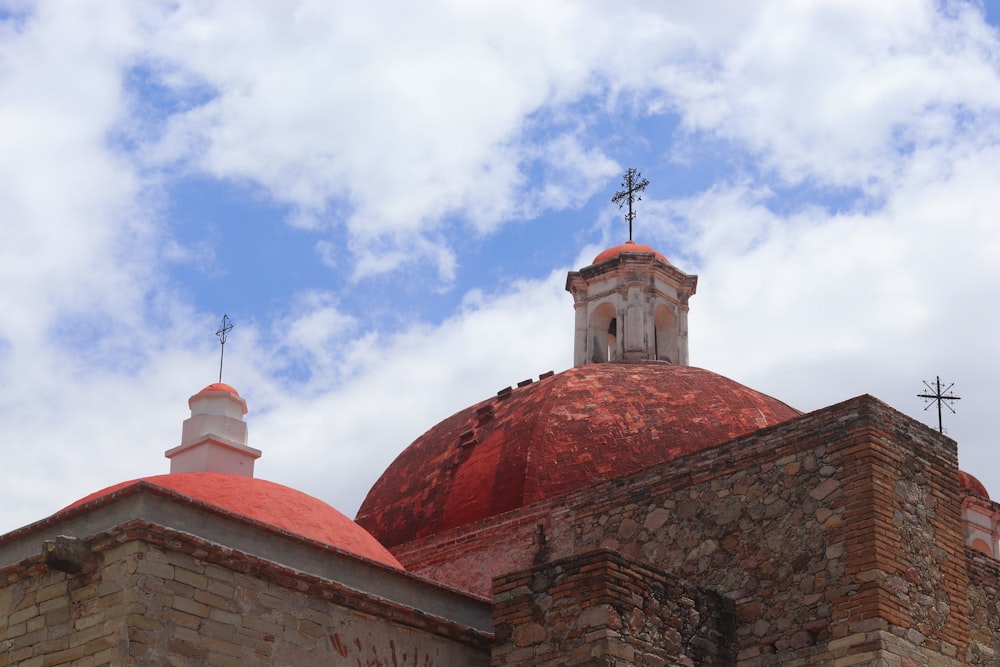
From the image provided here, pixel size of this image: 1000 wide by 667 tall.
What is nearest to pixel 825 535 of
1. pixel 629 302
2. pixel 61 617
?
pixel 61 617

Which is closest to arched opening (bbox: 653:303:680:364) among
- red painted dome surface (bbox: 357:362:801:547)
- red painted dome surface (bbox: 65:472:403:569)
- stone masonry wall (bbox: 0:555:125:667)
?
red painted dome surface (bbox: 357:362:801:547)

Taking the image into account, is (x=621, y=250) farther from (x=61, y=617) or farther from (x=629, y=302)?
(x=61, y=617)

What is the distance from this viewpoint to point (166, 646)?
907 centimetres

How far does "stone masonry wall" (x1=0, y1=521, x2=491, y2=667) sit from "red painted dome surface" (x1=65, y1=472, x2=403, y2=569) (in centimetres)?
71

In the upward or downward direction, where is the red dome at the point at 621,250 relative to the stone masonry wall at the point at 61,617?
upward

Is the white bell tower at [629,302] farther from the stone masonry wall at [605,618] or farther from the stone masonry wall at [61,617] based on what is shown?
the stone masonry wall at [61,617]

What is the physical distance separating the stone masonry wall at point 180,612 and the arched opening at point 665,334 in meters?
7.85

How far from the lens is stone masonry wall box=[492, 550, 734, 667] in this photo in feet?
32.2

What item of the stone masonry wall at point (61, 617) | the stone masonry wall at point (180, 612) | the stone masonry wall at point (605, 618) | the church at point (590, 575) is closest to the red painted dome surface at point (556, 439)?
the church at point (590, 575)

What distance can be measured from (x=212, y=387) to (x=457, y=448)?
8.53 feet

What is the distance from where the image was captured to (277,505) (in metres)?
11.3

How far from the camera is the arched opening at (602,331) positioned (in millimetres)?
17484

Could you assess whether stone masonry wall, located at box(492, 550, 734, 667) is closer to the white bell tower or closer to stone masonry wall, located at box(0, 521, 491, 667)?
stone masonry wall, located at box(0, 521, 491, 667)

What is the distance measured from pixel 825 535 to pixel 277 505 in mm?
4054
